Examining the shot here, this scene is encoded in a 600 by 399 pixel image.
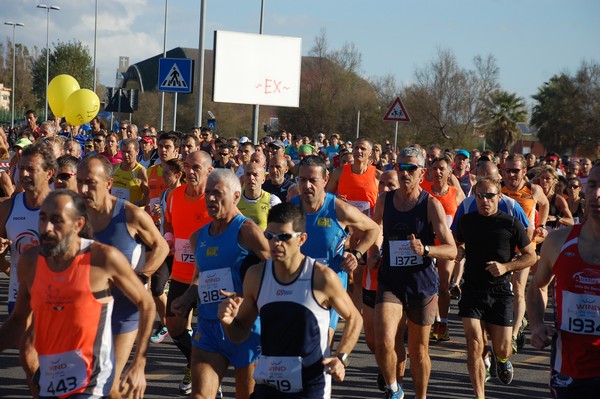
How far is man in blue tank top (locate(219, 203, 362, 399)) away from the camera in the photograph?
15.5 feet

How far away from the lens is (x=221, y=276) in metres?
5.69

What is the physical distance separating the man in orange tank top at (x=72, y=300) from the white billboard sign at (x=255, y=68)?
18457 millimetres

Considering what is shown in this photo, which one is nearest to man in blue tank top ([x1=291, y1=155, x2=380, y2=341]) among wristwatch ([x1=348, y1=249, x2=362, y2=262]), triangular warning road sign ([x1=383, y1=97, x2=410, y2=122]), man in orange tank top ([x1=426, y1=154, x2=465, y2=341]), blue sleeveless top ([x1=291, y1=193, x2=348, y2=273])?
blue sleeveless top ([x1=291, y1=193, x2=348, y2=273])

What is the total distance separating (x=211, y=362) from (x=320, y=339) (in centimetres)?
108

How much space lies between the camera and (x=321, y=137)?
2712 cm

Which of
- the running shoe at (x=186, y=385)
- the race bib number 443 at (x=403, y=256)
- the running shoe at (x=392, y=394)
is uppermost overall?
the race bib number 443 at (x=403, y=256)

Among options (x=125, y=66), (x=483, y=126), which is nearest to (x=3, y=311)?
(x=125, y=66)

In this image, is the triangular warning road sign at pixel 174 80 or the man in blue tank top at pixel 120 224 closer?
the man in blue tank top at pixel 120 224

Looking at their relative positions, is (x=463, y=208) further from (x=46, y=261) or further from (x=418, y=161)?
(x=46, y=261)

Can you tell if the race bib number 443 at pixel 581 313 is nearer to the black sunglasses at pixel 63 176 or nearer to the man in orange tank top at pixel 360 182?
the black sunglasses at pixel 63 176

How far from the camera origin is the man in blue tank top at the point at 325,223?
685 centimetres

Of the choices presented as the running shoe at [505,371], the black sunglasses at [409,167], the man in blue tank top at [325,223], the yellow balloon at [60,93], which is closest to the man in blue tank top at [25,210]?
the man in blue tank top at [325,223]

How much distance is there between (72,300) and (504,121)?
61792 mm

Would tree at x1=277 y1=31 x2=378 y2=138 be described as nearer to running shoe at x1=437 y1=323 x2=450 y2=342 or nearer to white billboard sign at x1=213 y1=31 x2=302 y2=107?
white billboard sign at x1=213 y1=31 x2=302 y2=107
